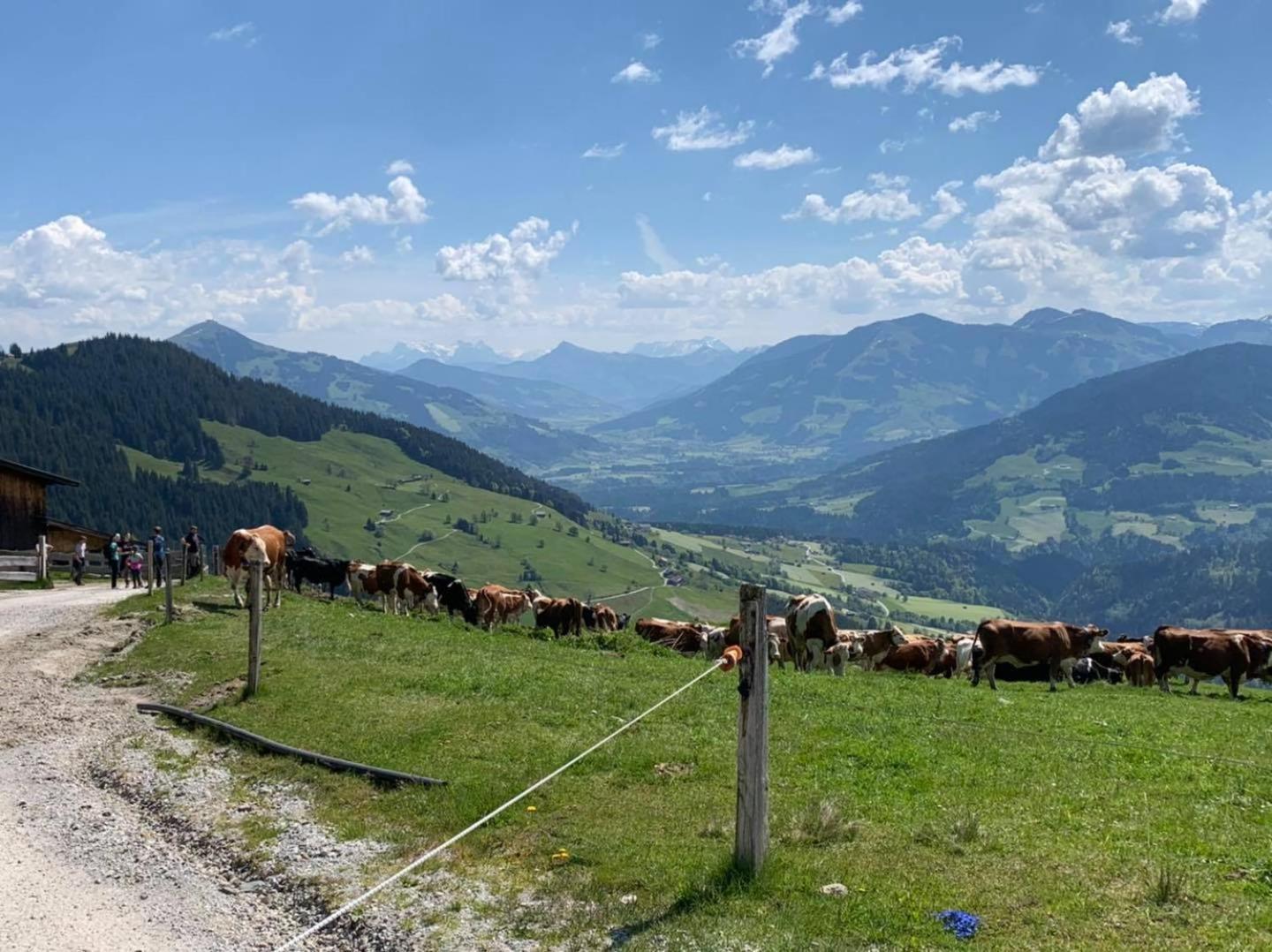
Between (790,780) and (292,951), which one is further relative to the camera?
(790,780)

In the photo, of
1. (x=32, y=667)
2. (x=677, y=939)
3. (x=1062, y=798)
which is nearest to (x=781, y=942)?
(x=677, y=939)

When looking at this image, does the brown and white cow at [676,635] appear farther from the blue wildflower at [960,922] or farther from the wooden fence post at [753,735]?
the blue wildflower at [960,922]

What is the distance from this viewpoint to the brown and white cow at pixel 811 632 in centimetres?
3425

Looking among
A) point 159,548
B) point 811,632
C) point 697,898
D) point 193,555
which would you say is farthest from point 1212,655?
point 159,548

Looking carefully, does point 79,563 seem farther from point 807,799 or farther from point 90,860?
point 807,799

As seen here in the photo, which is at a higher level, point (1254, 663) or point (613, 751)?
point (613, 751)

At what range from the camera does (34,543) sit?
182 ft

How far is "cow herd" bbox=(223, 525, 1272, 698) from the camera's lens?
34000mm

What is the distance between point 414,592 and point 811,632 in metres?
20.0

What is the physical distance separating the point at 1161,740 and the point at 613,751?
37.6ft

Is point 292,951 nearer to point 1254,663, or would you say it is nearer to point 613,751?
point 613,751

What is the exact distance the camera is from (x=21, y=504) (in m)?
55.0

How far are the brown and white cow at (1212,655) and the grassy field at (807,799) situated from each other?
34.9ft

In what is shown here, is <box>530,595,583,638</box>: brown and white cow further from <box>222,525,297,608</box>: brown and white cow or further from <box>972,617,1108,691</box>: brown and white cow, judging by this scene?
<box>972,617,1108,691</box>: brown and white cow
